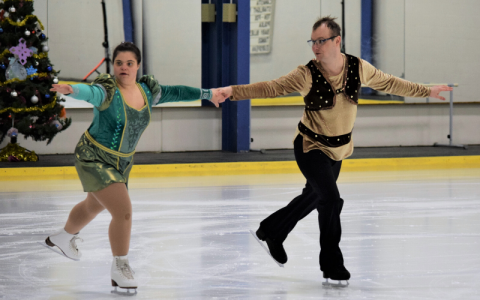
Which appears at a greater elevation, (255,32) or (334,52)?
(255,32)

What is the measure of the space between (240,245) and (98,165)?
149 cm

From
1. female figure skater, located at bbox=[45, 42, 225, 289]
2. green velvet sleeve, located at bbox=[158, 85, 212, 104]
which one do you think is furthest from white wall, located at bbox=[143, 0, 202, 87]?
female figure skater, located at bbox=[45, 42, 225, 289]

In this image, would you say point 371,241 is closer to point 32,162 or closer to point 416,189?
point 416,189

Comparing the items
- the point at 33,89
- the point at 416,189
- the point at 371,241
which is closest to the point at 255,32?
the point at 33,89

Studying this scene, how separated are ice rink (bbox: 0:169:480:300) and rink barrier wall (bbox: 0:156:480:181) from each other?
831 mm

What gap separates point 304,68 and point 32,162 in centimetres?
613

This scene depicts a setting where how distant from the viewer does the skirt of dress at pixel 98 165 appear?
3.24m

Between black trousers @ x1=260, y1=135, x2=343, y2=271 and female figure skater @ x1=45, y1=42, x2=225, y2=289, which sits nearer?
female figure skater @ x1=45, y1=42, x2=225, y2=289

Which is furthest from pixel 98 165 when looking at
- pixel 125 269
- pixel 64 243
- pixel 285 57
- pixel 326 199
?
pixel 285 57

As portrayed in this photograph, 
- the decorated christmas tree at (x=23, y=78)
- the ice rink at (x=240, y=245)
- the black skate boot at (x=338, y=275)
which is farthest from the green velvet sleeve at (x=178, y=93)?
the decorated christmas tree at (x=23, y=78)

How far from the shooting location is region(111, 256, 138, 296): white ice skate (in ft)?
10.7

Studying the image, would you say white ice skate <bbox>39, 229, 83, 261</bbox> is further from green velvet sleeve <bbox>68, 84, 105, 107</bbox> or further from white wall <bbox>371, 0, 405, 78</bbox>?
white wall <bbox>371, 0, 405, 78</bbox>

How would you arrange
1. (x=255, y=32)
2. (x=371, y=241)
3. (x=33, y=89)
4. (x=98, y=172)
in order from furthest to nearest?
(x=255, y=32) < (x=33, y=89) < (x=371, y=241) < (x=98, y=172)

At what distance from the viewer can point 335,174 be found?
3.62m
